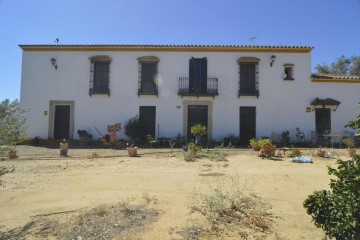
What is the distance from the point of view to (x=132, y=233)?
12.8ft

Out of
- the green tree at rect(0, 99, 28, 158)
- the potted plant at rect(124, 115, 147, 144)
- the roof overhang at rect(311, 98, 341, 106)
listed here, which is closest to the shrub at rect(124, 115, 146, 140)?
the potted plant at rect(124, 115, 147, 144)

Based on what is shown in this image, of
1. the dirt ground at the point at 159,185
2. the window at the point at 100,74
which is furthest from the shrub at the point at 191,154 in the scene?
the window at the point at 100,74

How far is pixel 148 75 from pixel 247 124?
254 inches

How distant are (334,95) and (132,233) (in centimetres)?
1601

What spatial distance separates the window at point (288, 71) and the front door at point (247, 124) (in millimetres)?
2702

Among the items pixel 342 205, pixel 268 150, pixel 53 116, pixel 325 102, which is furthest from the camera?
pixel 53 116

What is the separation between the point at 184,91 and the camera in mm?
16406

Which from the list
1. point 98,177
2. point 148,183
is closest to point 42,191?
point 98,177

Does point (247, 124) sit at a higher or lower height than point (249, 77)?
lower

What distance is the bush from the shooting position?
2.86m

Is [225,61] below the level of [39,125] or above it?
above

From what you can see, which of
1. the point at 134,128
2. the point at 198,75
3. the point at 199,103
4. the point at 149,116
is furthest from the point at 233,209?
the point at 198,75

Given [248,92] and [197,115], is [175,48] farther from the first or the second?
[248,92]

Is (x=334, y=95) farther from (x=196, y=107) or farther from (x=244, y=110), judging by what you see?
(x=196, y=107)
